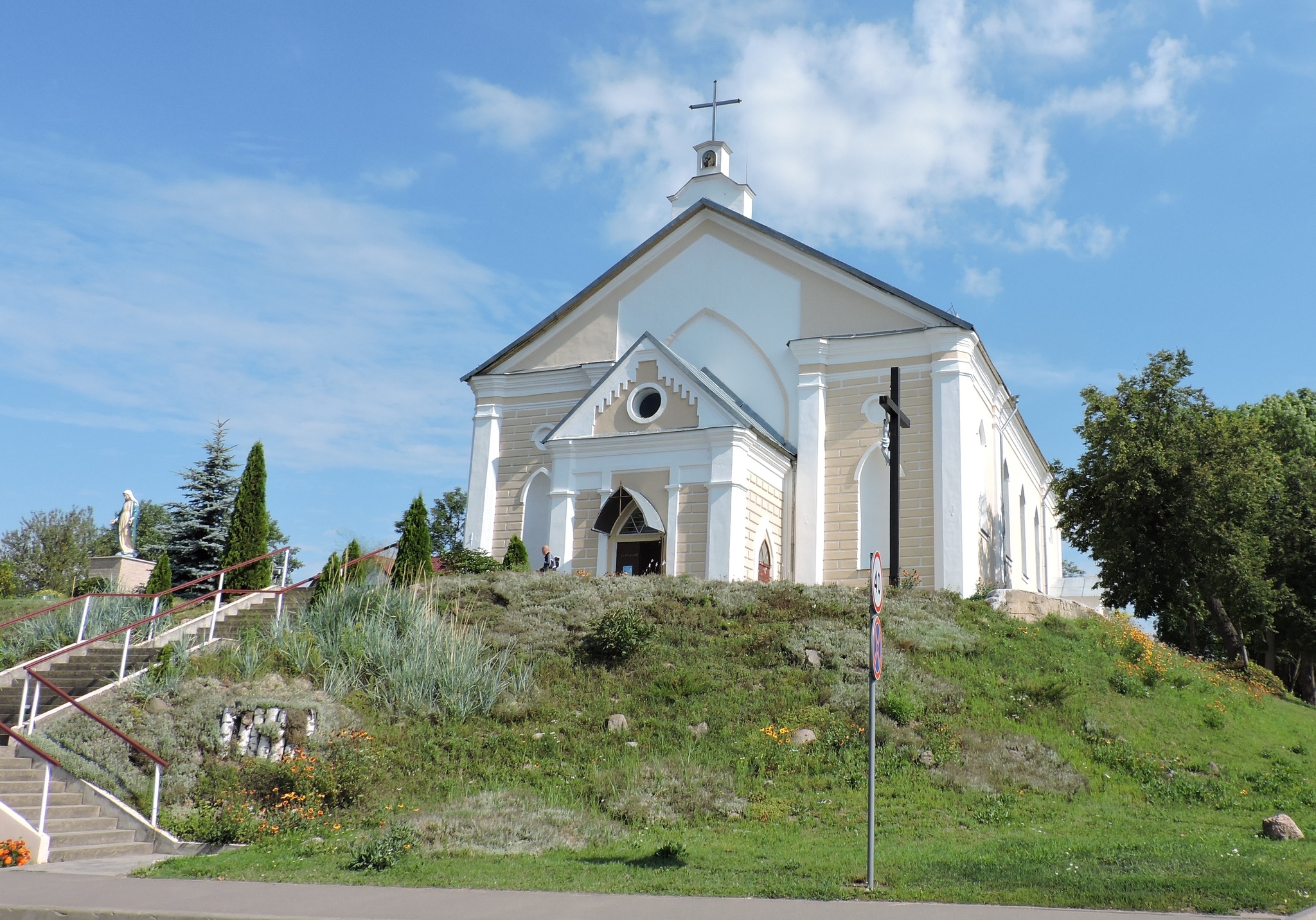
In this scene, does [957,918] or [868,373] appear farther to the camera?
[868,373]

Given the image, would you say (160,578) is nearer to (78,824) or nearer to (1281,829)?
(78,824)

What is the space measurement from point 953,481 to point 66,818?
67.6 ft

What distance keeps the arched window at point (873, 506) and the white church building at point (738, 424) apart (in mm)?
50

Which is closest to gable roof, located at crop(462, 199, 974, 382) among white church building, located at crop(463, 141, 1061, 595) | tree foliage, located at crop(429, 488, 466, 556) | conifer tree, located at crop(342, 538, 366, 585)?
white church building, located at crop(463, 141, 1061, 595)

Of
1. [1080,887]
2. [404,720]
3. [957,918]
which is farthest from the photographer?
[404,720]

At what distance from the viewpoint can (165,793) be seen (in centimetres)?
1383

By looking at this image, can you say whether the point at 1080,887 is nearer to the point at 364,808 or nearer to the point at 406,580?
the point at 364,808

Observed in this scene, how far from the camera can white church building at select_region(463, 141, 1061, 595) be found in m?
26.5

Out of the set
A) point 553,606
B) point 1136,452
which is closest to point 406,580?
point 553,606

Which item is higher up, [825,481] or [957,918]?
[825,481]

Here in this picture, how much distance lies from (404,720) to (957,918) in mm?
10282

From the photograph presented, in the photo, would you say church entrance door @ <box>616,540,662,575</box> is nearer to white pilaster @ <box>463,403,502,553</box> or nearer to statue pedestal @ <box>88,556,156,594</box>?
white pilaster @ <box>463,403,502,553</box>

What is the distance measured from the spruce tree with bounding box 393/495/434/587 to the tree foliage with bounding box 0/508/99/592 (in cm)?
3980

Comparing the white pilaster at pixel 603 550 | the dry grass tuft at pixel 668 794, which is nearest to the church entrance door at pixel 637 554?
the white pilaster at pixel 603 550
